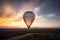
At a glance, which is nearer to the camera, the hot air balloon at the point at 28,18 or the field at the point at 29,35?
the hot air balloon at the point at 28,18

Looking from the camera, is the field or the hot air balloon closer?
→ the hot air balloon

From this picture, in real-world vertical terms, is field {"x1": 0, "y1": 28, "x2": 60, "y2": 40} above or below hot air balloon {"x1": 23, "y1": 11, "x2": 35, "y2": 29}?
below

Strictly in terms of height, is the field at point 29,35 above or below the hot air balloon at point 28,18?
below

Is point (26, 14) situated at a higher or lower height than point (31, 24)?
higher

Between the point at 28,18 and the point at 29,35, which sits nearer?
the point at 28,18

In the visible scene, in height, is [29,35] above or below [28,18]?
below
